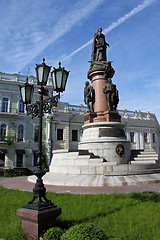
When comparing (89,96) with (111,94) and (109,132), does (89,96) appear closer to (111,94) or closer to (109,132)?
(111,94)

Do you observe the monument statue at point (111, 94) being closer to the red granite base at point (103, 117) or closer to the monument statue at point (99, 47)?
the red granite base at point (103, 117)

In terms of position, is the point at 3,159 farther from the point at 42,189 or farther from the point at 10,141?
the point at 42,189

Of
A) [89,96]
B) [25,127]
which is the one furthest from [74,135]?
[89,96]

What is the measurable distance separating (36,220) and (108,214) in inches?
70.8

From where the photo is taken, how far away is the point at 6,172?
19906mm

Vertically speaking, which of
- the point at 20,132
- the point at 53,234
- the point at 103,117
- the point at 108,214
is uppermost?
the point at 20,132

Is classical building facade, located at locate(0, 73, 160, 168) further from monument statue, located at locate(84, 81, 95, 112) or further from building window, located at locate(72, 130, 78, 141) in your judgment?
monument statue, located at locate(84, 81, 95, 112)

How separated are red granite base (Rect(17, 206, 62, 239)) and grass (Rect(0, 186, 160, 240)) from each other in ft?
0.62

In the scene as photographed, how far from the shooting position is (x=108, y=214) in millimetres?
4445

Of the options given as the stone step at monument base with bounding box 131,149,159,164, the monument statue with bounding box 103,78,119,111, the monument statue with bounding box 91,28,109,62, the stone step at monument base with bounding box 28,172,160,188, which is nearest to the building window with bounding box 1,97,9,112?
the monument statue with bounding box 91,28,109,62

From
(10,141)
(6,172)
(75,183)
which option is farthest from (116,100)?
(10,141)

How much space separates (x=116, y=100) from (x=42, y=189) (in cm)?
1019

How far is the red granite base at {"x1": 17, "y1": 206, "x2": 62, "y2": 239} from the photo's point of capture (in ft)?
11.0

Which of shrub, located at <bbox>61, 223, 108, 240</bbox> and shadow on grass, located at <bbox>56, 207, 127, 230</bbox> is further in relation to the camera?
Result: shadow on grass, located at <bbox>56, 207, 127, 230</bbox>
